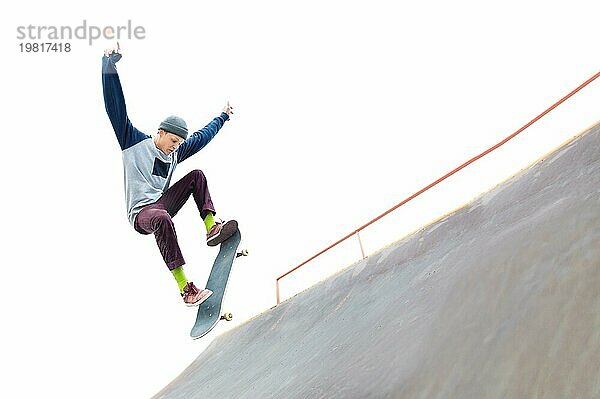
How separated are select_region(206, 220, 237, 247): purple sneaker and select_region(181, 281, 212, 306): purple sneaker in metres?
0.38

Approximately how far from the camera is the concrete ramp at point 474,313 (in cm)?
124

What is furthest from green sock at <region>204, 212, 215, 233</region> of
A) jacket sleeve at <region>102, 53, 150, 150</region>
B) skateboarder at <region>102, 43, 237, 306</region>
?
jacket sleeve at <region>102, 53, 150, 150</region>

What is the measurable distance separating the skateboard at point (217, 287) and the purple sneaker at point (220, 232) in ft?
0.24

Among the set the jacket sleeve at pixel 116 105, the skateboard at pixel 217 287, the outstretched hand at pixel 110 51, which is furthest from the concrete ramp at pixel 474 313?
the outstretched hand at pixel 110 51

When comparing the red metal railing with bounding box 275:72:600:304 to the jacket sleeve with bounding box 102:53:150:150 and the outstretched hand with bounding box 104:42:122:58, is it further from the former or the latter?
the outstretched hand with bounding box 104:42:122:58

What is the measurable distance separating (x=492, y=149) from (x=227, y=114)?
6.36ft

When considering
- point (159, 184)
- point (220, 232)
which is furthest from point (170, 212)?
point (220, 232)

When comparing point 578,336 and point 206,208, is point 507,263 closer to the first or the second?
point 578,336

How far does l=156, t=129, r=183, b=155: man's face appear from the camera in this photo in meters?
3.35

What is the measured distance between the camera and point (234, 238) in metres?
3.62

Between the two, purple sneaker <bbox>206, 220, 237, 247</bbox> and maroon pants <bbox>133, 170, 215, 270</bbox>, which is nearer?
maroon pants <bbox>133, 170, 215, 270</bbox>

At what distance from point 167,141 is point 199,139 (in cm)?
43

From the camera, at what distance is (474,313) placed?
163 centimetres

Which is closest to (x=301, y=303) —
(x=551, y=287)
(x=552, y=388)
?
(x=551, y=287)
